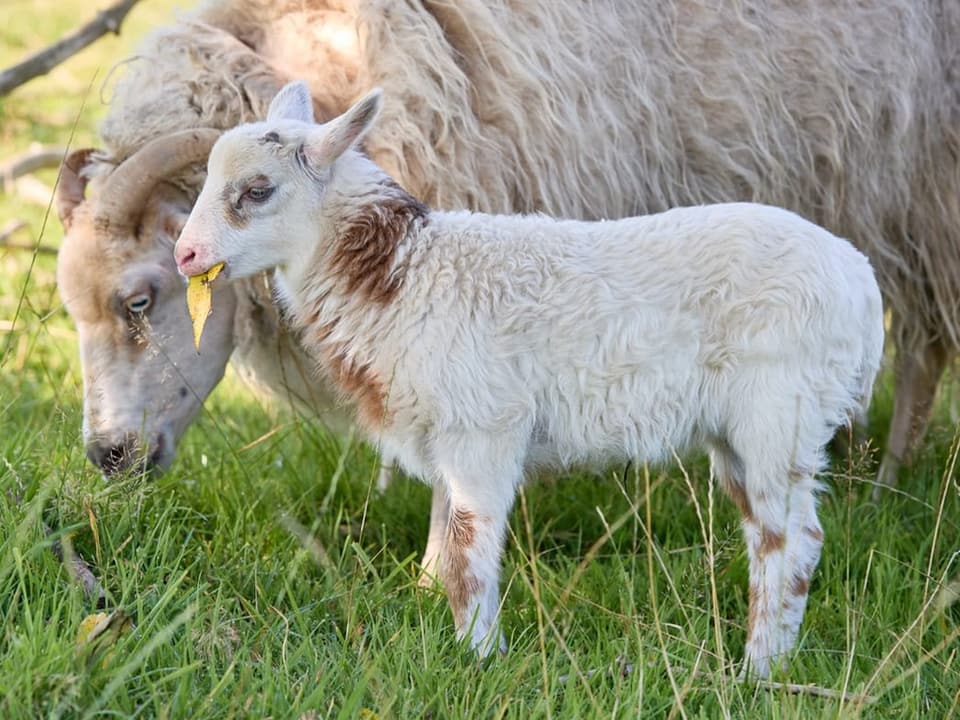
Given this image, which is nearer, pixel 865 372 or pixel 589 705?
pixel 589 705

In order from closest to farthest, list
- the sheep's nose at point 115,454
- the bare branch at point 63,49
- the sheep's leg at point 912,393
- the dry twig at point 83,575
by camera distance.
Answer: the dry twig at point 83,575 → the sheep's nose at point 115,454 → the bare branch at point 63,49 → the sheep's leg at point 912,393

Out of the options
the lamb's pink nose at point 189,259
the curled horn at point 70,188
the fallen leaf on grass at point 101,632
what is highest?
the lamb's pink nose at point 189,259

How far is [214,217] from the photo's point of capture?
3.01 m

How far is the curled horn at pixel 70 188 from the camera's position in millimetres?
4125

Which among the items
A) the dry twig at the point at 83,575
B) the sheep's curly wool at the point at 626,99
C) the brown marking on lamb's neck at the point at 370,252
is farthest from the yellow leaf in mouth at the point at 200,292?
the sheep's curly wool at the point at 626,99

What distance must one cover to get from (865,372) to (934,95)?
186cm

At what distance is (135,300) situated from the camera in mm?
3912

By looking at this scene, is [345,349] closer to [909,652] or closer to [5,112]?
[909,652]

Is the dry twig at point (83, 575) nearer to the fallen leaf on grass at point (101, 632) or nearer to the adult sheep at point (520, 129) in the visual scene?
the fallen leaf on grass at point (101, 632)

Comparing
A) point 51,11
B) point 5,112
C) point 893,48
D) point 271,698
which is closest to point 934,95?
point 893,48

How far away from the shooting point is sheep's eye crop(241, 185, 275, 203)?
9.90 ft

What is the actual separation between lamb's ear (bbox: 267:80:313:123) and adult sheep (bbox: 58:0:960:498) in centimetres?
54

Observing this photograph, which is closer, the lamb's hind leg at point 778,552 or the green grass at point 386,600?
the green grass at point 386,600

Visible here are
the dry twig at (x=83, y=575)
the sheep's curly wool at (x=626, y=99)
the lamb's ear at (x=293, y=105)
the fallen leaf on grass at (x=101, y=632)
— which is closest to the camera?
the fallen leaf on grass at (x=101, y=632)
